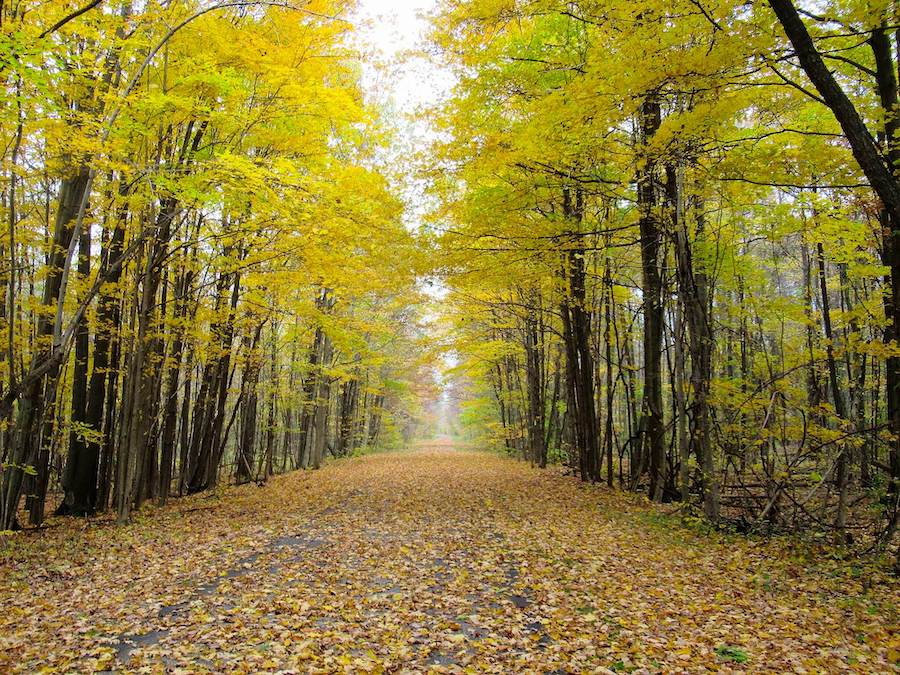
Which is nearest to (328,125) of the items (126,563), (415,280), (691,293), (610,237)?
(415,280)

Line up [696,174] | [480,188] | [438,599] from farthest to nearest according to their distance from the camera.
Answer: [480,188] → [696,174] → [438,599]

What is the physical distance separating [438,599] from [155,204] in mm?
8948

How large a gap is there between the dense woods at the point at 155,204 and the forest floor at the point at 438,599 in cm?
277

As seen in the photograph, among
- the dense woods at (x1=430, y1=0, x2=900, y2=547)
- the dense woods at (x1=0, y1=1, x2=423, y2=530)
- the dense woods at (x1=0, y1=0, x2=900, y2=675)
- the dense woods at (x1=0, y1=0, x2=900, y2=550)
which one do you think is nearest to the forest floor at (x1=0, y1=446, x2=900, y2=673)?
the dense woods at (x1=0, y1=0, x2=900, y2=675)

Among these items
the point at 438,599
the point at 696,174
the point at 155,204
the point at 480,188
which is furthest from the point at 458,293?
the point at 438,599

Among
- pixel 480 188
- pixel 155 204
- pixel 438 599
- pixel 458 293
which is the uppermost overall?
pixel 480 188

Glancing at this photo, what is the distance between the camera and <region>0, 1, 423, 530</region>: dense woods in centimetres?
734

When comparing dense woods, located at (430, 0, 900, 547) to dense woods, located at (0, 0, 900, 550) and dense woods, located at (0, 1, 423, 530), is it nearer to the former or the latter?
dense woods, located at (0, 0, 900, 550)

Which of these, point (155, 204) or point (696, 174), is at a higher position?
point (696, 174)

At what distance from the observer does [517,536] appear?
8.29 metres

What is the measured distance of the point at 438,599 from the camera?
5582mm

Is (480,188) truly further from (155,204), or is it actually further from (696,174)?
(155,204)

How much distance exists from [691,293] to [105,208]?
11325 mm

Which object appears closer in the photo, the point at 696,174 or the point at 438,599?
the point at 438,599
